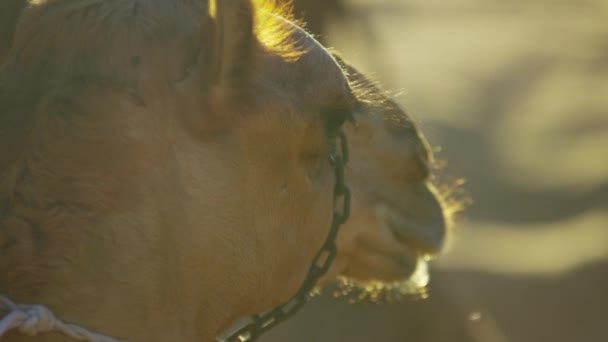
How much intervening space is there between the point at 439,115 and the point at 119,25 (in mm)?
14382

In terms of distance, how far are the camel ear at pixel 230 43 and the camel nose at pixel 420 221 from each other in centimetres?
123

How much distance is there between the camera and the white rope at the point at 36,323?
2.45 m

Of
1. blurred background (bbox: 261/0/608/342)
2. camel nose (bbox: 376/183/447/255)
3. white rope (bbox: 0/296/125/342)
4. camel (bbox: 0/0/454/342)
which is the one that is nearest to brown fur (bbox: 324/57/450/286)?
camel nose (bbox: 376/183/447/255)

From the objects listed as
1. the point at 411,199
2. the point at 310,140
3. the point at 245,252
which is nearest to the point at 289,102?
the point at 310,140

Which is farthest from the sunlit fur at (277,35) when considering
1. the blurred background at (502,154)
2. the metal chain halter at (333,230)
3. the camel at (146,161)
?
the blurred background at (502,154)

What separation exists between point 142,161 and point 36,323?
0.43 metres

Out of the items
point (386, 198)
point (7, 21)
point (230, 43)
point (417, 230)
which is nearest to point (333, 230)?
point (386, 198)

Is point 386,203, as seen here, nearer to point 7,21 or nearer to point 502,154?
point 7,21

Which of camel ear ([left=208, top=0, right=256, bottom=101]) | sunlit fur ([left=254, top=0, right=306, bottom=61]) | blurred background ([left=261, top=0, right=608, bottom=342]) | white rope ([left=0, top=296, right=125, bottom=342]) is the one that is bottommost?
blurred background ([left=261, top=0, right=608, bottom=342])

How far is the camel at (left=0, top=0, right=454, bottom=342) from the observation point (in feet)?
8.61

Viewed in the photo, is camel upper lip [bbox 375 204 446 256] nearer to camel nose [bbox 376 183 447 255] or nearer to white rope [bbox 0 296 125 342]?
camel nose [bbox 376 183 447 255]

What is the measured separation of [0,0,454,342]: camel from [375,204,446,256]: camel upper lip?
0.86m

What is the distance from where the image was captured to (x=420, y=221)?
4047 millimetres

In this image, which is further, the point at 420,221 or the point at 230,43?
the point at 420,221
